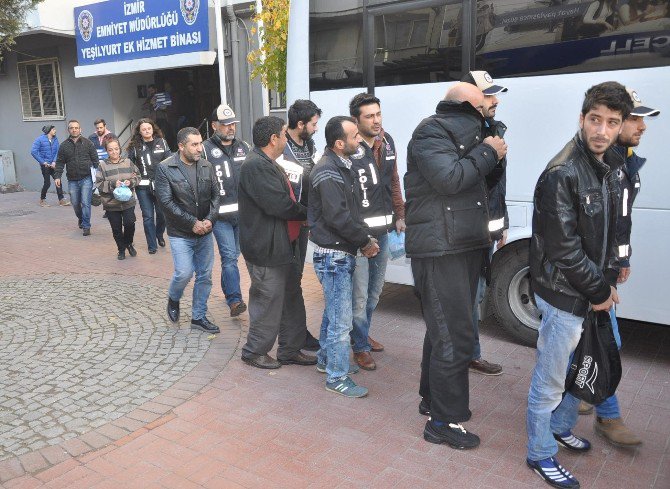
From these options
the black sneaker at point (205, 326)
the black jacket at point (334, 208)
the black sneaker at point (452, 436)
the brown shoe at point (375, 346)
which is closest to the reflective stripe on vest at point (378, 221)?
the black jacket at point (334, 208)

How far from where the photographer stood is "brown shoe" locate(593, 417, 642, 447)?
3.69 meters

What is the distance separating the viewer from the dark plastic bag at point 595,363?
10.7 feet

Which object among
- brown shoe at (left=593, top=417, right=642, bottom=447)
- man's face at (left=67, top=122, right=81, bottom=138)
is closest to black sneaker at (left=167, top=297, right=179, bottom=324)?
brown shoe at (left=593, top=417, right=642, bottom=447)

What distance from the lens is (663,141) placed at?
444 centimetres

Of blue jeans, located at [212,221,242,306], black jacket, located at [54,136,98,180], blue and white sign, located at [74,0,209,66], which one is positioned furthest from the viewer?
blue and white sign, located at [74,0,209,66]

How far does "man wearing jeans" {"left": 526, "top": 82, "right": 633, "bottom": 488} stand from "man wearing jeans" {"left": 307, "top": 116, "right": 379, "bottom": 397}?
1.33m

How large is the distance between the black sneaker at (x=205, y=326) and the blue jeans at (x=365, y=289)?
1.49 metres

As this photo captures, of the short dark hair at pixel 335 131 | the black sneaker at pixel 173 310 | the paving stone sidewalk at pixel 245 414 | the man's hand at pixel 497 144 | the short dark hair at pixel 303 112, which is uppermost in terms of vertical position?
the short dark hair at pixel 303 112

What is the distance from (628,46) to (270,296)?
3.11m

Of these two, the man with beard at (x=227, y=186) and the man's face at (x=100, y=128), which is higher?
the man's face at (x=100, y=128)

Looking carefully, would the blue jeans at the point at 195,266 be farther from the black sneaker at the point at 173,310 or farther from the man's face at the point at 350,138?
the man's face at the point at 350,138

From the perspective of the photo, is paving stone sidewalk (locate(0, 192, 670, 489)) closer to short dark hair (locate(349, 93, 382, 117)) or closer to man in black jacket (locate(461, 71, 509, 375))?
man in black jacket (locate(461, 71, 509, 375))

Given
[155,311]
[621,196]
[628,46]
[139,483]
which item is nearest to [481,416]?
[621,196]

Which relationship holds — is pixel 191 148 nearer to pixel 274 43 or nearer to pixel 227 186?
pixel 227 186
